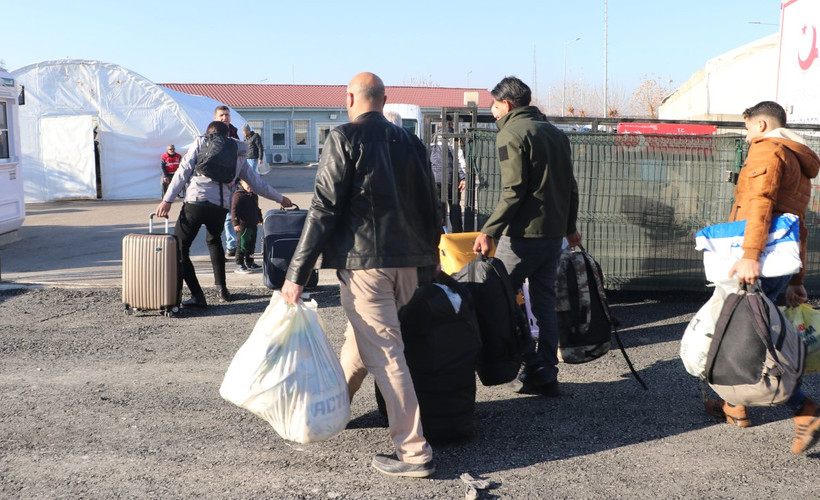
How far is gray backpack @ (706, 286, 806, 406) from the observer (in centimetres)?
384

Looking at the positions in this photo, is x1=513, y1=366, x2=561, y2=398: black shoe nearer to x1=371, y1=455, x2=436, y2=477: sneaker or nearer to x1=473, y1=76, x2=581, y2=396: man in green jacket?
x1=473, y1=76, x2=581, y2=396: man in green jacket

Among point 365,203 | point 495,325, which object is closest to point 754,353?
point 495,325

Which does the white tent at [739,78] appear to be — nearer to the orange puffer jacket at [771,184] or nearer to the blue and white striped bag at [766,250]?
the orange puffer jacket at [771,184]

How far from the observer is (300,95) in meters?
47.5

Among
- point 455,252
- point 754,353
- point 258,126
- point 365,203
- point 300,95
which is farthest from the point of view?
→ point 300,95

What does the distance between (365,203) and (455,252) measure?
2.30m

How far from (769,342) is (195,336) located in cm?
453

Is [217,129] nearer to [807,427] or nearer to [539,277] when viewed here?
[539,277]

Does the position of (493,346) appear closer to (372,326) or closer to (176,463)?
(372,326)

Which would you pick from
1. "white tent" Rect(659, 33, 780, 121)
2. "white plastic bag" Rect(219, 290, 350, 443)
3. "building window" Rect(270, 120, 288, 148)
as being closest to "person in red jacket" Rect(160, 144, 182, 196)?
"white tent" Rect(659, 33, 780, 121)

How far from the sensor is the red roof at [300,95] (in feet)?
151

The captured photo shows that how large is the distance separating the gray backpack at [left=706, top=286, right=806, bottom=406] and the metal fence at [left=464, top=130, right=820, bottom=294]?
342cm

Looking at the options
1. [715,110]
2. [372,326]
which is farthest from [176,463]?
[715,110]

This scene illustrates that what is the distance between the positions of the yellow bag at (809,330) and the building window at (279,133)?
43048 mm
